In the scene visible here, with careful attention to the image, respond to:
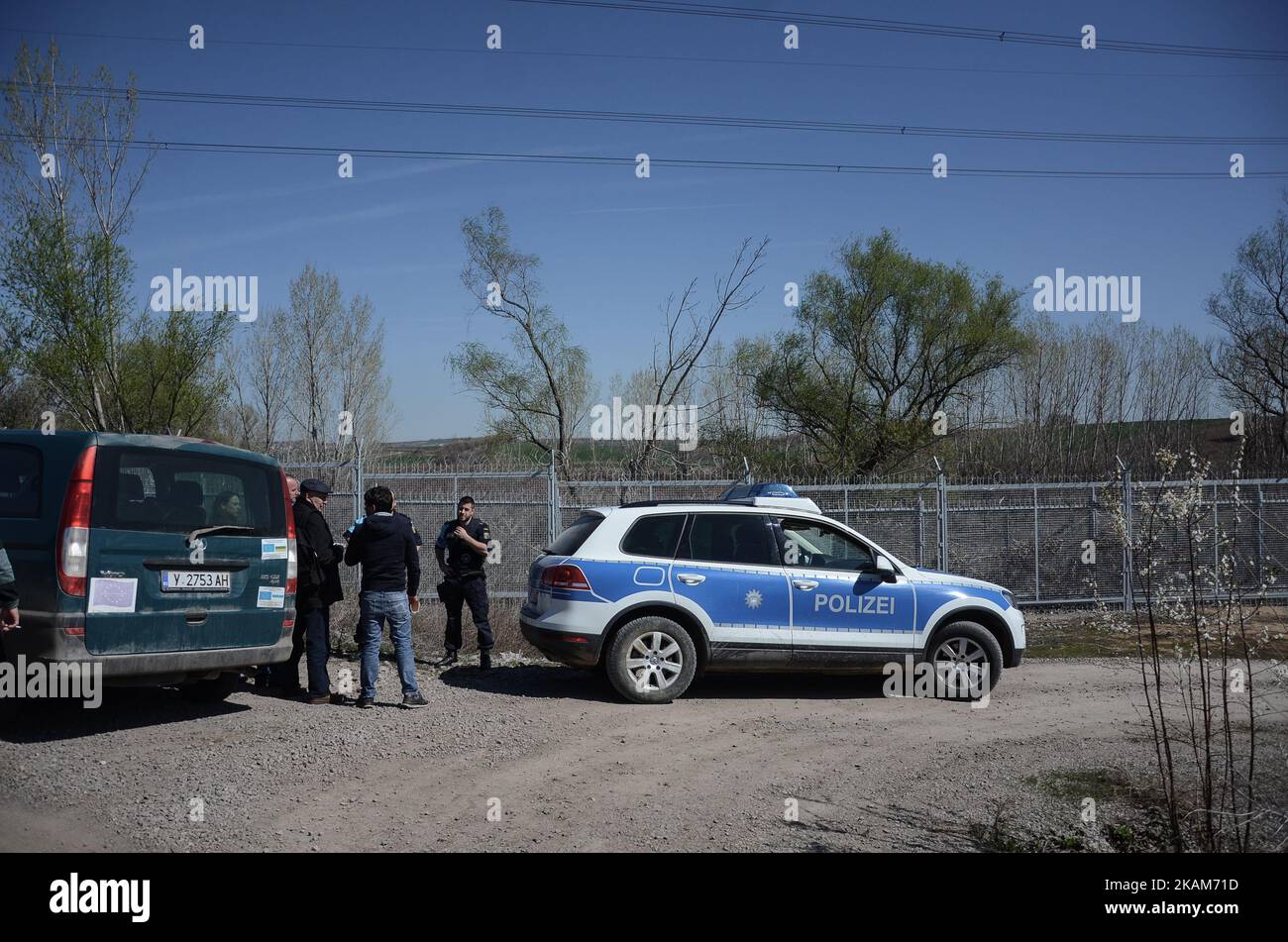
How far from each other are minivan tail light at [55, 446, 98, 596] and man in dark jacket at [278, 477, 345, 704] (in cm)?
208

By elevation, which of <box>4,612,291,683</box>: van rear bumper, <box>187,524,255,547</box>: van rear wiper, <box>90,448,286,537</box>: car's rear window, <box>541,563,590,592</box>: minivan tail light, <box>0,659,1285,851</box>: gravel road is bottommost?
<box>0,659,1285,851</box>: gravel road

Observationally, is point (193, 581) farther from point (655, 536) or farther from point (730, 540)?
point (730, 540)

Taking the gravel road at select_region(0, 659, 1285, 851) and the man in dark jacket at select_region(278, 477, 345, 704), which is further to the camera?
the man in dark jacket at select_region(278, 477, 345, 704)

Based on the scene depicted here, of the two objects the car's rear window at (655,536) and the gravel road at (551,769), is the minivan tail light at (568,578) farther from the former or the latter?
the gravel road at (551,769)

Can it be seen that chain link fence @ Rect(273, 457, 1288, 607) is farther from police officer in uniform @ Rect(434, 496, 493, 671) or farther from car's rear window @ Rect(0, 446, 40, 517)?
car's rear window @ Rect(0, 446, 40, 517)

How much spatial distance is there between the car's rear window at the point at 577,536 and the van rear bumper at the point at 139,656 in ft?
8.37

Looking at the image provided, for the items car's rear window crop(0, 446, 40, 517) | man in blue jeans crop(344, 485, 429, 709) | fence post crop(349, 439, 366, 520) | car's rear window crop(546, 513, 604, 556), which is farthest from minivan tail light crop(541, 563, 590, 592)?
fence post crop(349, 439, 366, 520)

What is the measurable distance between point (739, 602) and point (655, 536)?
0.97m

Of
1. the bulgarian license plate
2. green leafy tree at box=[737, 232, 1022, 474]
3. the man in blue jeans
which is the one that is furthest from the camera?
green leafy tree at box=[737, 232, 1022, 474]

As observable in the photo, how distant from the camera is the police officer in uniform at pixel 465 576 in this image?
10508 millimetres

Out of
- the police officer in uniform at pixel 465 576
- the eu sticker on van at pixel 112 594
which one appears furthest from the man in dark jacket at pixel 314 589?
the eu sticker on van at pixel 112 594

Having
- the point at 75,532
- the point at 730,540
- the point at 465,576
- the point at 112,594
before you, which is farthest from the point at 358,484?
the point at 75,532

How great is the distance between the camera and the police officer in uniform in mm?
10508
